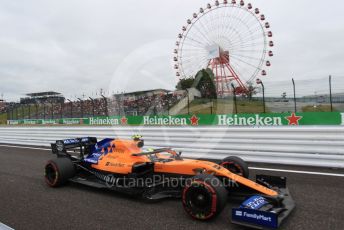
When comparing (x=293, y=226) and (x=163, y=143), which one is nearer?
(x=293, y=226)

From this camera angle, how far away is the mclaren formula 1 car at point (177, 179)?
12.3 ft

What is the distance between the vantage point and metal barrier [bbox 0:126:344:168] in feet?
22.0

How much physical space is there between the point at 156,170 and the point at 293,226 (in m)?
2.11

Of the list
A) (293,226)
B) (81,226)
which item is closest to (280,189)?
(293,226)

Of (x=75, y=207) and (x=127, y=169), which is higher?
(x=127, y=169)

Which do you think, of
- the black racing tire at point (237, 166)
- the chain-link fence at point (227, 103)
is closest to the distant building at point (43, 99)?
the chain-link fence at point (227, 103)

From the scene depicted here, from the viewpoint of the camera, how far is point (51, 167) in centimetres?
588

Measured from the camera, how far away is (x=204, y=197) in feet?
12.7

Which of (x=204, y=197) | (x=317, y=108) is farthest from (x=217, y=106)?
(x=204, y=197)

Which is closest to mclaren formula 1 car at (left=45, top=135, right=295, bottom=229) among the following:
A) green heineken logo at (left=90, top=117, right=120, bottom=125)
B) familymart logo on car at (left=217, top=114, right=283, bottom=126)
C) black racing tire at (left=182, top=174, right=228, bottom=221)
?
black racing tire at (left=182, top=174, right=228, bottom=221)

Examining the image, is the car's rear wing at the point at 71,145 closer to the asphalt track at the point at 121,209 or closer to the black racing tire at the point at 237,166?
the asphalt track at the point at 121,209

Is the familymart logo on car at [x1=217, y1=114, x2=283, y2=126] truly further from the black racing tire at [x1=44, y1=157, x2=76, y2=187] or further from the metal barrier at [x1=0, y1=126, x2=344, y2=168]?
the black racing tire at [x1=44, y1=157, x2=76, y2=187]

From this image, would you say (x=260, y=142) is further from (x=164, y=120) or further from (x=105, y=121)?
(x=105, y=121)

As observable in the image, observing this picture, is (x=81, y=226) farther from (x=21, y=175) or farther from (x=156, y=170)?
(x=21, y=175)
